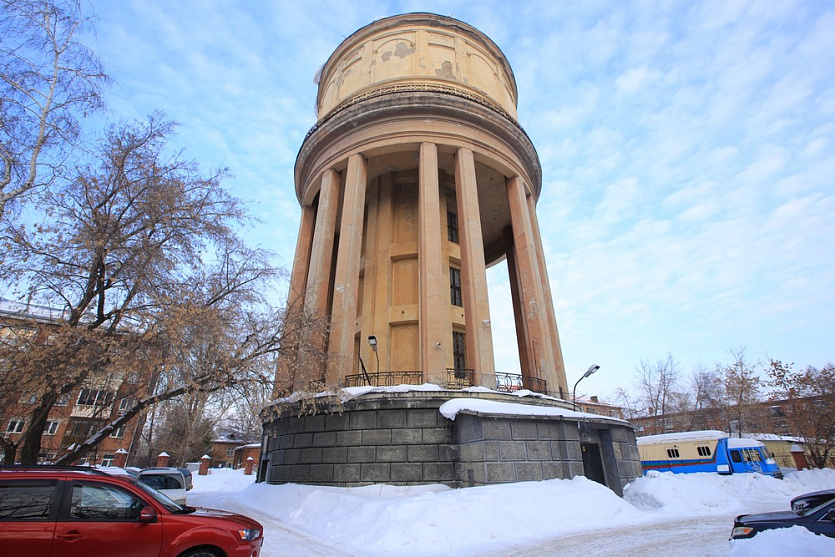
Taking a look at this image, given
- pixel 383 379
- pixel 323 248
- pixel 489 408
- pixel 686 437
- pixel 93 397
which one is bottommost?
pixel 489 408

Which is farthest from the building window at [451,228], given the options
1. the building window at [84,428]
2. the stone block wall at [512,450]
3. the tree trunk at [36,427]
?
the tree trunk at [36,427]

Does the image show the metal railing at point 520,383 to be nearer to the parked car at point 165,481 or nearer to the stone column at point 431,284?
the stone column at point 431,284

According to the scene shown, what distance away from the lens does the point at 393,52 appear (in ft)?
73.2

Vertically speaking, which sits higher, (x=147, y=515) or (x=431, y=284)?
(x=431, y=284)

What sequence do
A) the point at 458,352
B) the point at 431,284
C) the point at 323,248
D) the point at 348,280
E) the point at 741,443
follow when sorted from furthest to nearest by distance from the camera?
the point at 741,443 < the point at 458,352 < the point at 323,248 < the point at 348,280 < the point at 431,284

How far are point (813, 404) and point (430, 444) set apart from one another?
104 ft

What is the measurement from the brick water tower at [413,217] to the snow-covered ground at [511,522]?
3.56m

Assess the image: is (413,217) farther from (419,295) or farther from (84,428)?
(84,428)

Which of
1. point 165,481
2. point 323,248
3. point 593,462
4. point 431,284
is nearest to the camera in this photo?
point 165,481

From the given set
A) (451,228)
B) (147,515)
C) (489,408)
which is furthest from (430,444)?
(451,228)

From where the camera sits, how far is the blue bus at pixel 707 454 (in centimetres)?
2433

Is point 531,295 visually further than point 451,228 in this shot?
No

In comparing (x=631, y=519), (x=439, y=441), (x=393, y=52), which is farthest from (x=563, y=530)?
(x=393, y=52)

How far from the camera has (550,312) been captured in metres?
19.6
